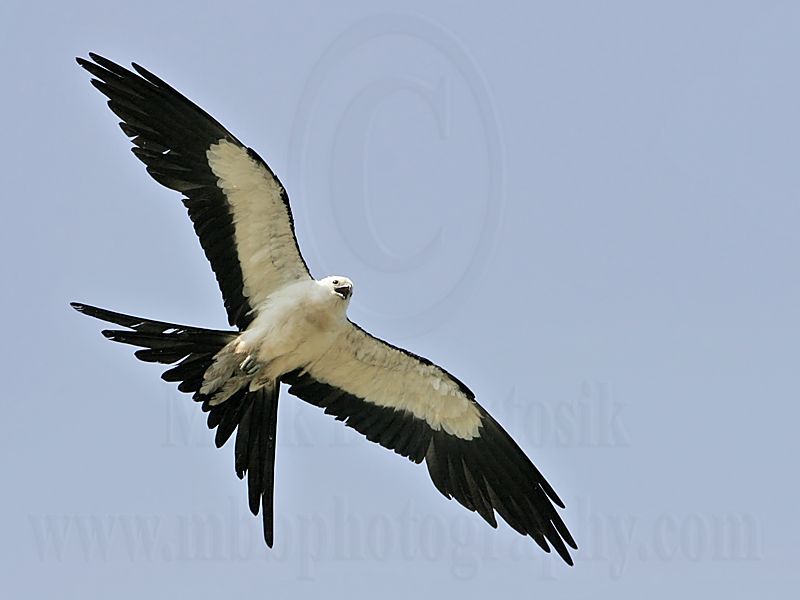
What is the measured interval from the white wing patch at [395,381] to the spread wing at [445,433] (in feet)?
0.03

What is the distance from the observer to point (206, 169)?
12.1 m

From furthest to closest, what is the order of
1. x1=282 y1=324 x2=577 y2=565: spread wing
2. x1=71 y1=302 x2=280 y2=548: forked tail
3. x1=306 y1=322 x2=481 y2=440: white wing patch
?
x1=282 y1=324 x2=577 y2=565: spread wing
x1=306 y1=322 x2=481 y2=440: white wing patch
x1=71 y1=302 x2=280 y2=548: forked tail

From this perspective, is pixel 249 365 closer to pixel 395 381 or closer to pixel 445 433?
pixel 395 381

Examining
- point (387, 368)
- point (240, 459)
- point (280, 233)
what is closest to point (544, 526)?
point (387, 368)

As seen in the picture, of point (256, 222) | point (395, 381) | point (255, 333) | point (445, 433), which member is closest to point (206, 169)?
point (256, 222)

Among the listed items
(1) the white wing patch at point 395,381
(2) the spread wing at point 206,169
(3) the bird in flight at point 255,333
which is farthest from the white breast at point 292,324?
(2) the spread wing at point 206,169

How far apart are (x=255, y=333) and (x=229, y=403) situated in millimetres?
A: 710

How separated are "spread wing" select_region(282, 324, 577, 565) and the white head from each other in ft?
3.21

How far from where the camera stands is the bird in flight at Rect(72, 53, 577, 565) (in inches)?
471

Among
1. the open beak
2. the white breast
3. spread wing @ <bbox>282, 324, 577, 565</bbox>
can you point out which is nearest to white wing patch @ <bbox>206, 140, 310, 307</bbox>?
the white breast

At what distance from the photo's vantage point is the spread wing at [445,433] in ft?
42.4

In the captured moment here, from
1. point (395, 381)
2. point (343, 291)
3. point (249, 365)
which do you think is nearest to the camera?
point (343, 291)

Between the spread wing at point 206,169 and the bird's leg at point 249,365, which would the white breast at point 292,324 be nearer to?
the bird's leg at point 249,365

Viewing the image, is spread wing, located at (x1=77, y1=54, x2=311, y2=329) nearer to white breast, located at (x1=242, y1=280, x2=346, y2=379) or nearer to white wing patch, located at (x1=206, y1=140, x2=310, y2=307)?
white wing patch, located at (x1=206, y1=140, x2=310, y2=307)
